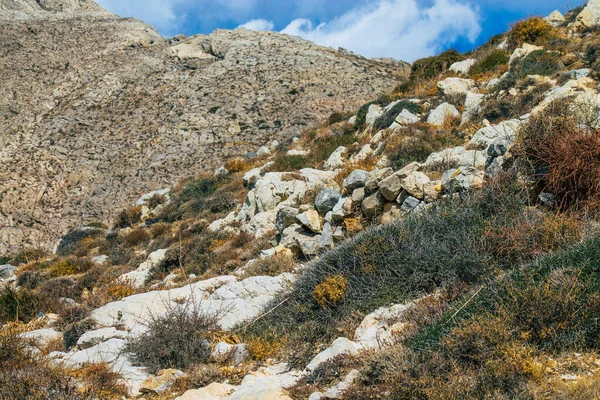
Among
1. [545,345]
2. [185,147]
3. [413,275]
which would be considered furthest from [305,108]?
[545,345]

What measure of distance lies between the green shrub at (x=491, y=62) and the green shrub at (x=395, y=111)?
3157 millimetres

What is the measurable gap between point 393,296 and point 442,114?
Answer: 8615 millimetres

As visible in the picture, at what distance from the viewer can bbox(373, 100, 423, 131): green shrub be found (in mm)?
13945

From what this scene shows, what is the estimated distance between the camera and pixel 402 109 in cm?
1402

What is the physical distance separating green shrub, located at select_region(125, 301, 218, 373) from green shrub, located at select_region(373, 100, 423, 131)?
9.99 m

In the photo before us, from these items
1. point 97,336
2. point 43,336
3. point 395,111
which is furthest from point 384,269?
point 395,111

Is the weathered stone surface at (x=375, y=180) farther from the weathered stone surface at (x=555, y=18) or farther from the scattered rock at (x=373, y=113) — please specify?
the weathered stone surface at (x=555, y=18)

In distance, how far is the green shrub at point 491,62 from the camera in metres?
15.0

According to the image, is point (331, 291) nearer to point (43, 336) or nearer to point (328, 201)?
point (328, 201)

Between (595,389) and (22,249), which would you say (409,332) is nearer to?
(595,389)

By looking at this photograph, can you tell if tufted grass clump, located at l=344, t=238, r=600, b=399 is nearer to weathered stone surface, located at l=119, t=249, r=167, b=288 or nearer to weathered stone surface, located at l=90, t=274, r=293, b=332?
weathered stone surface, located at l=90, t=274, r=293, b=332

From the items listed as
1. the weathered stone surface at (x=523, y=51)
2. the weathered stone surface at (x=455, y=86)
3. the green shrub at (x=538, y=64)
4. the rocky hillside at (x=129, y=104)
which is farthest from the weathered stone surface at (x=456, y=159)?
the rocky hillside at (x=129, y=104)

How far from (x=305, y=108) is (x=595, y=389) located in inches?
1082

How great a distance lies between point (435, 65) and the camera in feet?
62.3
